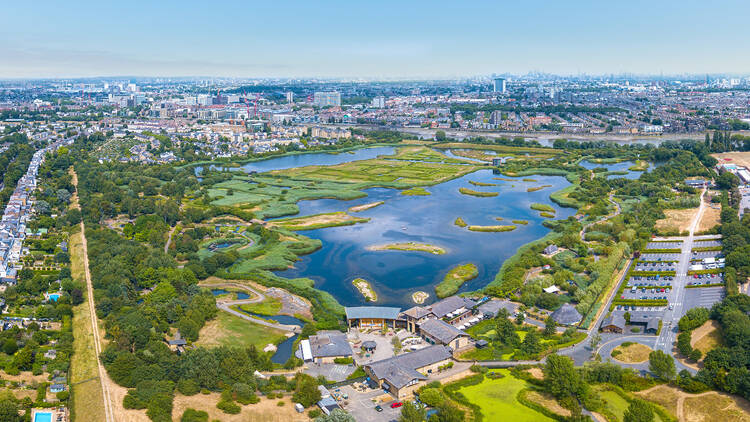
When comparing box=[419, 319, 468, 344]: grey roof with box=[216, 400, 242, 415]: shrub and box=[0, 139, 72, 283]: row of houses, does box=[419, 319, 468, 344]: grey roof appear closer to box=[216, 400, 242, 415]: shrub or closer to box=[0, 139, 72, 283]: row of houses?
box=[216, 400, 242, 415]: shrub

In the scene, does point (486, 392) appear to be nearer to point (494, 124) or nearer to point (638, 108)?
point (494, 124)

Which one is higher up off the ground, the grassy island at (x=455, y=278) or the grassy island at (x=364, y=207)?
the grassy island at (x=364, y=207)

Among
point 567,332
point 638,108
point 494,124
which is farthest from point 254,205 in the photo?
point 638,108

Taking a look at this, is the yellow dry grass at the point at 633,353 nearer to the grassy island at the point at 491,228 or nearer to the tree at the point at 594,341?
the tree at the point at 594,341

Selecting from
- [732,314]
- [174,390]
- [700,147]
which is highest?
[700,147]

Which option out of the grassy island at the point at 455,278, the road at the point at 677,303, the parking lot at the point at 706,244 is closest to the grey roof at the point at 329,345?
the grassy island at the point at 455,278
